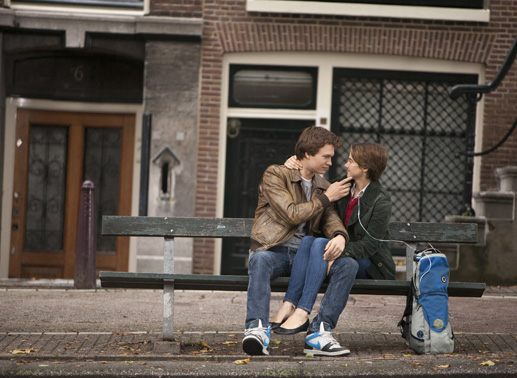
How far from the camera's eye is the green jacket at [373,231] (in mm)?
5719

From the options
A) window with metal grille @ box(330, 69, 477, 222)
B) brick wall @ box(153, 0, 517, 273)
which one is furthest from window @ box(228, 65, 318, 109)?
window with metal grille @ box(330, 69, 477, 222)

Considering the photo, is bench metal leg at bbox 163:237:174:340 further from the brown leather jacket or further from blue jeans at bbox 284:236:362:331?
blue jeans at bbox 284:236:362:331

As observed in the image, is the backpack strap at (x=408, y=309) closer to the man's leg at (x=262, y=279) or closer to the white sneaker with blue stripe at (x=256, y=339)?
the man's leg at (x=262, y=279)

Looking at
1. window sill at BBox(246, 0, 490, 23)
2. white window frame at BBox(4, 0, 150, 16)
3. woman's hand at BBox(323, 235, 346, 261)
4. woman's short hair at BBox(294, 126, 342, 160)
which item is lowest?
woman's hand at BBox(323, 235, 346, 261)

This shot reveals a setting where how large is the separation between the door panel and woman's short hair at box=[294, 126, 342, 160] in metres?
7.26

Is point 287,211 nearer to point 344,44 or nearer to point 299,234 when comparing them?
point 299,234

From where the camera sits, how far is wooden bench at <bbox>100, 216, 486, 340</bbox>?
5793mm

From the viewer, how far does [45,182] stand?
1289 centimetres

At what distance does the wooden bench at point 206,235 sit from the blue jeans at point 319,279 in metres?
0.15

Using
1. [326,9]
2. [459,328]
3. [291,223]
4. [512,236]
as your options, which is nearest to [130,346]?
[291,223]

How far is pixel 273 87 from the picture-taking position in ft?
39.6

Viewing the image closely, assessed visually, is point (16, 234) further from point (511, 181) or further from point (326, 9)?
point (511, 181)

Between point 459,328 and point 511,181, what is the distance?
14.1ft

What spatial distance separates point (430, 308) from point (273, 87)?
6.93m
